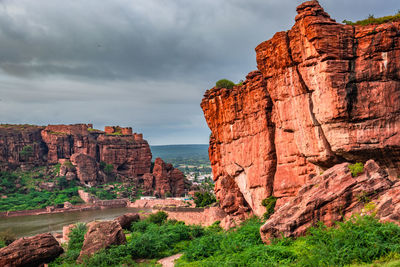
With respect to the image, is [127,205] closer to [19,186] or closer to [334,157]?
[19,186]

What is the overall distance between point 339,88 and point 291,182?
7989mm

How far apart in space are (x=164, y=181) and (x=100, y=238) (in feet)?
232

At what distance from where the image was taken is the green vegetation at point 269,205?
23.4 meters

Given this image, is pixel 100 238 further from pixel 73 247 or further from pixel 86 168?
pixel 86 168

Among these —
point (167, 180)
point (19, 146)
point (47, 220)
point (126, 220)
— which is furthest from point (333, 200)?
point (19, 146)

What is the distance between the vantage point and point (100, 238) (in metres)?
21.7

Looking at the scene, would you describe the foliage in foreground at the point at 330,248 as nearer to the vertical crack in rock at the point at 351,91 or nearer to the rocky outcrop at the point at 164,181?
the vertical crack in rock at the point at 351,91

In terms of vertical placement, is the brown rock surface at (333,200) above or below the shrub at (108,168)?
above

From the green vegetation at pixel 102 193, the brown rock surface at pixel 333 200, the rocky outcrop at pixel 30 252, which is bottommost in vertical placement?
the green vegetation at pixel 102 193

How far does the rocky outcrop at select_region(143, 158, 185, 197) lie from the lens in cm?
9142

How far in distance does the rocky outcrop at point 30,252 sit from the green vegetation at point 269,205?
1628 centimetres

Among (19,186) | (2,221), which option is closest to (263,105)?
(2,221)

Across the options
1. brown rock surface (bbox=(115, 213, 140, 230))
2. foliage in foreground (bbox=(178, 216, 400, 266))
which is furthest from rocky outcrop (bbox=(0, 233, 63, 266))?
foliage in foreground (bbox=(178, 216, 400, 266))

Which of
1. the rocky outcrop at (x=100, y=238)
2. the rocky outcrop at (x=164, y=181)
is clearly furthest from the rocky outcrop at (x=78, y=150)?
the rocky outcrop at (x=100, y=238)
